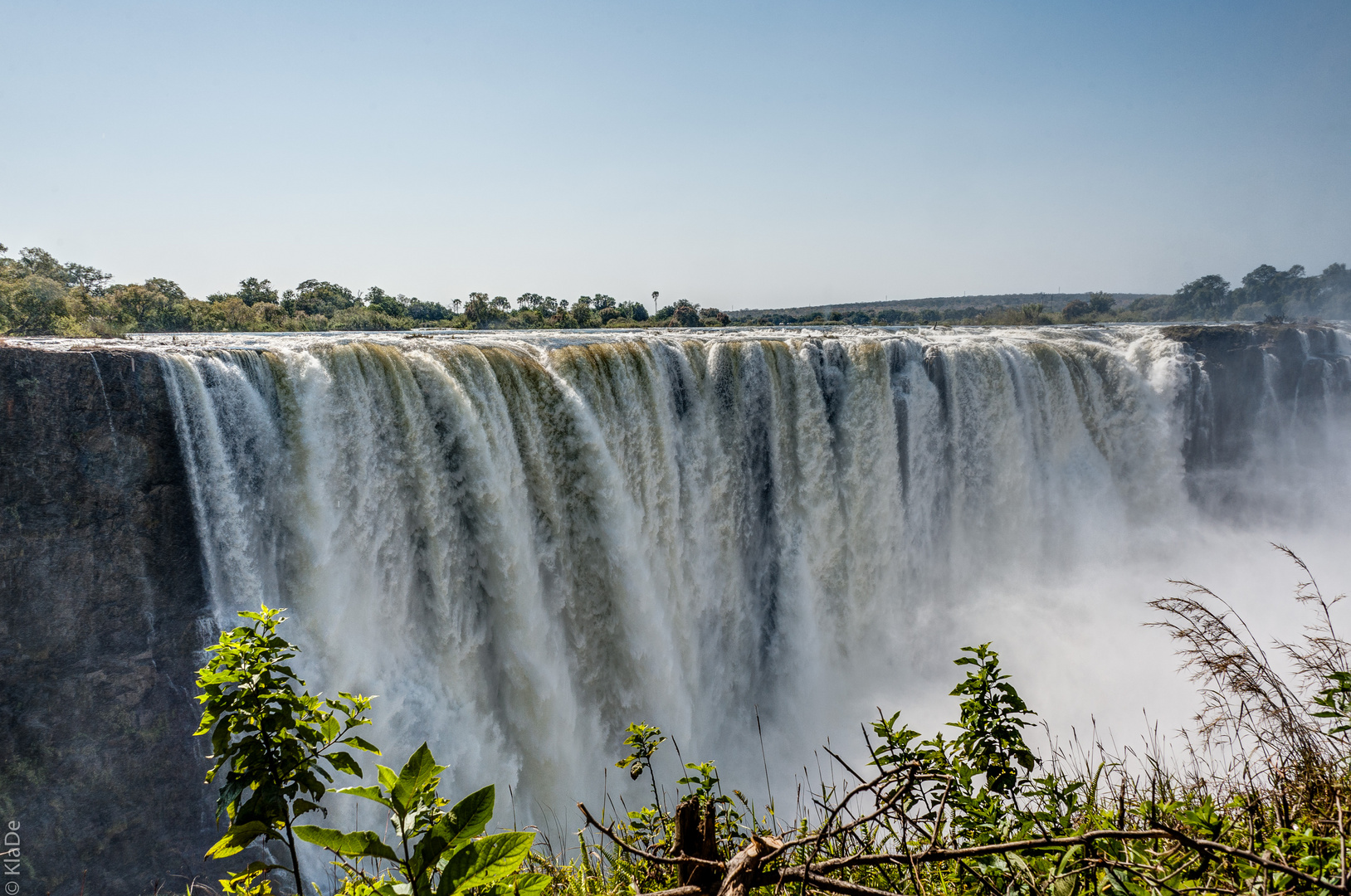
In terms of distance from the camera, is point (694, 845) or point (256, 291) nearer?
point (694, 845)

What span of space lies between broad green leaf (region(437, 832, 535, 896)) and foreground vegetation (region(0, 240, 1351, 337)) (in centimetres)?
1781

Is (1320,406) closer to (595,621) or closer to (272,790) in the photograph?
(595,621)

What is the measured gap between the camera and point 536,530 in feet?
31.4

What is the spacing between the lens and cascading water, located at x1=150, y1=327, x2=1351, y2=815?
308 inches

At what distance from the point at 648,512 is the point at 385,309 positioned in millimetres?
37773

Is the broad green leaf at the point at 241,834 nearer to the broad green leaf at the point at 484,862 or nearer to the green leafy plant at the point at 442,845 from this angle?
the green leafy plant at the point at 442,845

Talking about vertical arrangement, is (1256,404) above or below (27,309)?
below

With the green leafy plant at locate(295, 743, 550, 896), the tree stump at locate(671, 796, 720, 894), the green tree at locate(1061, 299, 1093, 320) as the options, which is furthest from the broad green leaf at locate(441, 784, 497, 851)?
the green tree at locate(1061, 299, 1093, 320)

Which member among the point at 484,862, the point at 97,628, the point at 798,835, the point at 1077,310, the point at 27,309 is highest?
the point at 1077,310

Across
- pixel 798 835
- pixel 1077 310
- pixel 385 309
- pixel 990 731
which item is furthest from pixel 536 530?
pixel 1077 310

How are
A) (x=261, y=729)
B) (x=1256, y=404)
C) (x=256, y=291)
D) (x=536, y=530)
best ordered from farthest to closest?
(x=256, y=291), (x=1256, y=404), (x=536, y=530), (x=261, y=729)

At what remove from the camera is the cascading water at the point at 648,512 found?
782 centimetres

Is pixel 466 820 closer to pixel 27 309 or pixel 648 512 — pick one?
pixel 648 512

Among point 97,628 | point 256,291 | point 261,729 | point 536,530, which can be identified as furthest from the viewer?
point 256,291
